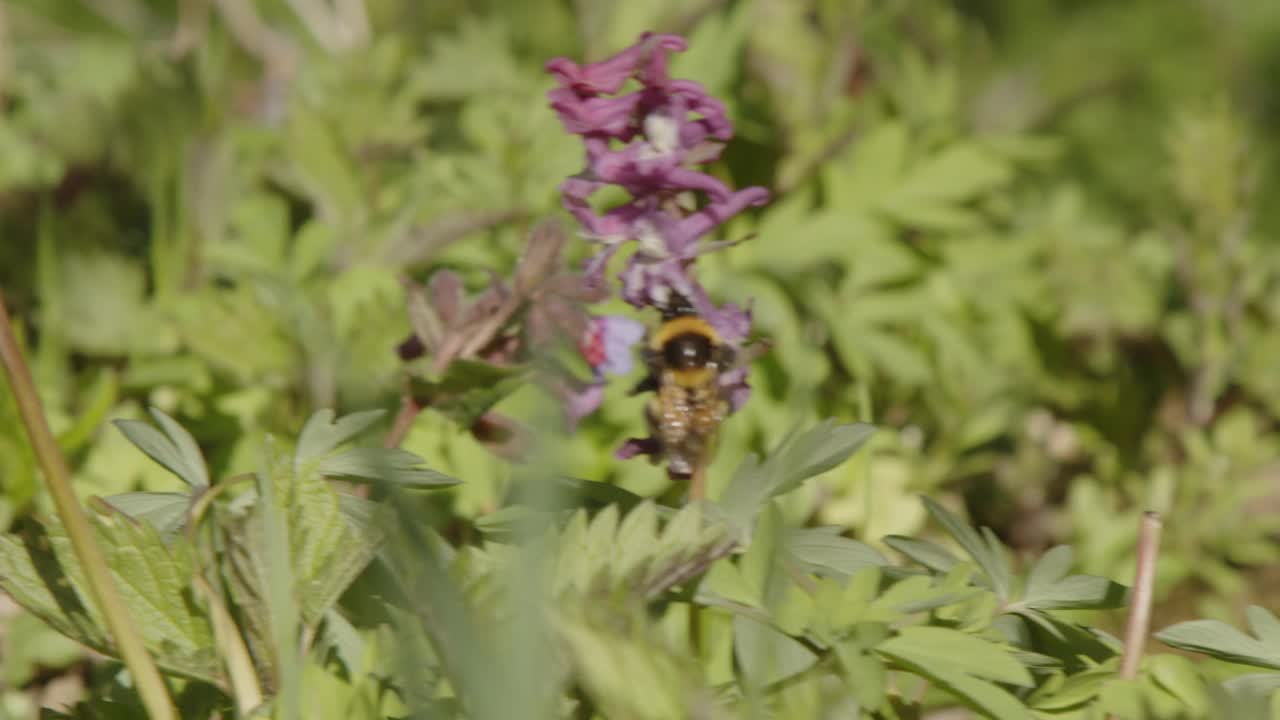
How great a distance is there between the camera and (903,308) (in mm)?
2303

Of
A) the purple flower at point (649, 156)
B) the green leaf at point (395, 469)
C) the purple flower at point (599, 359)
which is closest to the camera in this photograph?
the green leaf at point (395, 469)

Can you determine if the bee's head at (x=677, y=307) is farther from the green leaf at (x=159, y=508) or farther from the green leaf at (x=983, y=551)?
the green leaf at (x=159, y=508)

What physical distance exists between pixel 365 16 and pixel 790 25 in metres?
1.14

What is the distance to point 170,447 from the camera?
1237mm

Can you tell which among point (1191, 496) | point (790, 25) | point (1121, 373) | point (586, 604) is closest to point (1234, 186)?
point (1121, 373)

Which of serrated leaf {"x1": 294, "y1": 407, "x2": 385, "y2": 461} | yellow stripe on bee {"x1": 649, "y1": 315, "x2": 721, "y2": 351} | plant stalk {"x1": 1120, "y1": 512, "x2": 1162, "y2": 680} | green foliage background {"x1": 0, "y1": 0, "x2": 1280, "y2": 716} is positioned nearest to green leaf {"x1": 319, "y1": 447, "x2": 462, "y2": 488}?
serrated leaf {"x1": 294, "y1": 407, "x2": 385, "y2": 461}

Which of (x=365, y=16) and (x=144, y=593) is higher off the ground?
(x=365, y=16)

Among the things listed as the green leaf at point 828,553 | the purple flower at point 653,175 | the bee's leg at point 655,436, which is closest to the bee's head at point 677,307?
the purple flower at point 653,175

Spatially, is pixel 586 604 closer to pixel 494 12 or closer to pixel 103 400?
pixel 103 400

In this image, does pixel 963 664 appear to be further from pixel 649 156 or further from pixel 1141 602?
pixel 649 156

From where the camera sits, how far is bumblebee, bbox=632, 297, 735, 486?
1.27 metres

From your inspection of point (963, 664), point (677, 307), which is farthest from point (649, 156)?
point (963, 664)

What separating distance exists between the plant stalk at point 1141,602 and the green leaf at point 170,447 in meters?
0.94

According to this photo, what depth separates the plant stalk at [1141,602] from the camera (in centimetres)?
120
